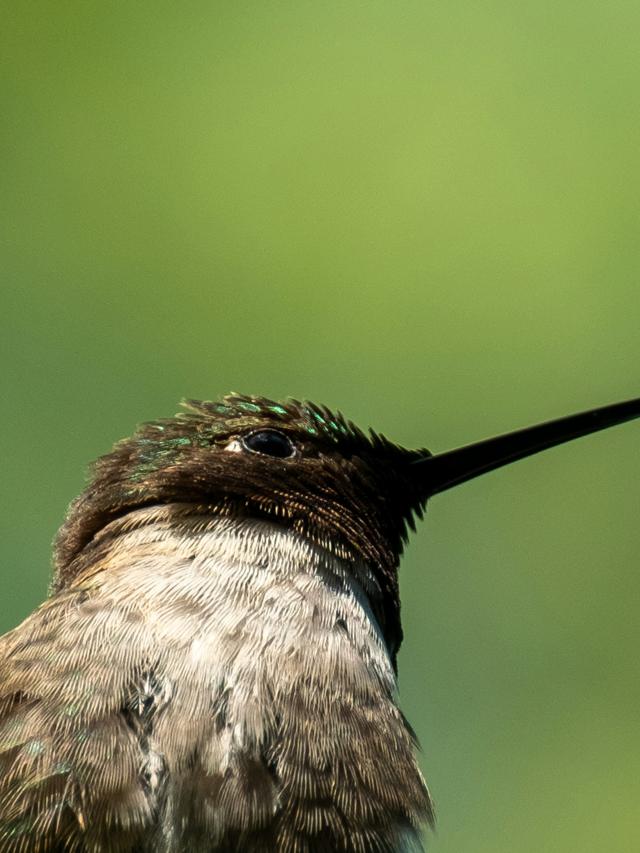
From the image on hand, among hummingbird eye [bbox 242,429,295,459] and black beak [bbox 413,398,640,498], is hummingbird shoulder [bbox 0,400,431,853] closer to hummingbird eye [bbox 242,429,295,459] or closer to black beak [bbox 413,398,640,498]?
hummingbird eye [bbox 242,429,295,459]

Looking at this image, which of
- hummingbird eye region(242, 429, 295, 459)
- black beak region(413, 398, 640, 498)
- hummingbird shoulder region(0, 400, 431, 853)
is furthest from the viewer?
black beak region(413, 398, 640, 498)

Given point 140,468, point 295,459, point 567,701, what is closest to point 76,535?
point 140,468

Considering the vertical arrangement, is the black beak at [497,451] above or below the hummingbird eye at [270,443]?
below

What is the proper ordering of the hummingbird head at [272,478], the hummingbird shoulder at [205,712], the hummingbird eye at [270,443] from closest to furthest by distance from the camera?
1. the hummingbird shoulder at [205,712]
2. the hummingbird head at [272,478]
3. the hummingbird eye at [270,443]

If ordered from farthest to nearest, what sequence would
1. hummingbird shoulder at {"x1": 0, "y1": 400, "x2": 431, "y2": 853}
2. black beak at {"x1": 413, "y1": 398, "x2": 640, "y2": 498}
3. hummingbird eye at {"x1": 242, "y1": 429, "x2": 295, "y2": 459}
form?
black beak at {"x1": 413, "y1": 398, "x2": 640, "y2": 498} < hummingbird eye at {"x1": 242, "y1": 429, "x2": 295, "y2": 459} < hummingbird shoulder at {"x1": 0, "y1": 400, "x2": 431, "y2": 853}

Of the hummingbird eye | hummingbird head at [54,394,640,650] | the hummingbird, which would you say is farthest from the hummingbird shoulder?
the hummingbird eye

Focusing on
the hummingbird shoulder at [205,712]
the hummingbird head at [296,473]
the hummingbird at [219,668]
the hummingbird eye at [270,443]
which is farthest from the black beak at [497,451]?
the hummingbird shoulder at [205,712]

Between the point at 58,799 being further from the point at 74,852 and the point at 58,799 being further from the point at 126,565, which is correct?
the point at 126,565

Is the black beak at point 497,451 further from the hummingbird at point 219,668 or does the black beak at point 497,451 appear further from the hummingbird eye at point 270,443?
the hummingbird eye at point 270,443
